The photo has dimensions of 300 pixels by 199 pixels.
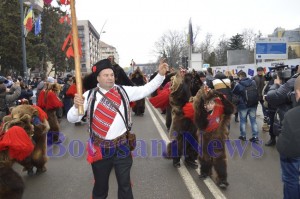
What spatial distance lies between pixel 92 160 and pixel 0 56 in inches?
1253

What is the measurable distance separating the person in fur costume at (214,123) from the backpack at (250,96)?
3.68 meters

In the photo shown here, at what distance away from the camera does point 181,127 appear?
20.9 ft

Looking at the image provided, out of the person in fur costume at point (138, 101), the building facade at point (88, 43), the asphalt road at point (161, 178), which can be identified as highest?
the building facade at point (88, 43)

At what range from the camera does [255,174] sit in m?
6.02

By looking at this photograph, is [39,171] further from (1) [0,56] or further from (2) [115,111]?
(1) [0,56]

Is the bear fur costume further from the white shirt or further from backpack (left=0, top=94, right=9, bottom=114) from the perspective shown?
backpack (left=0, top=94, right=9, bottom=114)

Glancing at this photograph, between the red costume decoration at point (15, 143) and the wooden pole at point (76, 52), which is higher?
the wooden pole at point (76, 52)

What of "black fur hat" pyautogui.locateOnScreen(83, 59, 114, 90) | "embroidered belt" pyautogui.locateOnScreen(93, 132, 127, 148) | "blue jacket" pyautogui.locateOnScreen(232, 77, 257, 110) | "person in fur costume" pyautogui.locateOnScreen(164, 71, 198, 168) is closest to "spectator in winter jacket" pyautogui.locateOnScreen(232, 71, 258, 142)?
"blue jacket" pyautogui.locateOnScreen(232, 77, 257, 110)

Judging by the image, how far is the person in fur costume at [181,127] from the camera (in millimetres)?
6238

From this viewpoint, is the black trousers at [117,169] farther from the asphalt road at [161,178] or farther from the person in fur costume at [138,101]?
the person in fur costume at [138,101]

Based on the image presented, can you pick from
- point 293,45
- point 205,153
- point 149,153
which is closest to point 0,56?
point 149,153

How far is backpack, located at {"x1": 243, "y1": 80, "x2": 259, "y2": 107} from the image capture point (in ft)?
29.0

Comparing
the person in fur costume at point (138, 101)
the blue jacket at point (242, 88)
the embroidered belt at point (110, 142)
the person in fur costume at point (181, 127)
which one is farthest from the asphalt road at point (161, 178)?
the person in fur costume at point (138, 101)

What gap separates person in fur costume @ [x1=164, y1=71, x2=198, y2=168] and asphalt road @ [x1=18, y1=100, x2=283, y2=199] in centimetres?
26
